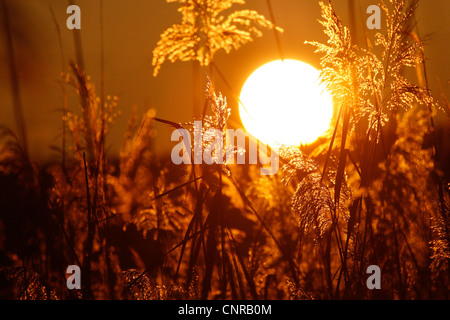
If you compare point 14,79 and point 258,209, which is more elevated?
point 14,79

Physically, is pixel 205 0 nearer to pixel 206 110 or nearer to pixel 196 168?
pixel 206 110

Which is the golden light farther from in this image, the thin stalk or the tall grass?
the thin stalk

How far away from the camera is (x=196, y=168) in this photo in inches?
60.6

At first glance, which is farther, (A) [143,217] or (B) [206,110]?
(A) [143,217]

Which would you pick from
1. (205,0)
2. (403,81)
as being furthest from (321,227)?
(205,0)

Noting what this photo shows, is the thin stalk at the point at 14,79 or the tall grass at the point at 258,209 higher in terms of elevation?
the thin stalk at the point at 14,79

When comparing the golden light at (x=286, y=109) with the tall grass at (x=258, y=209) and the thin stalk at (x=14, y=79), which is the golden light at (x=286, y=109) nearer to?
the tall grass at (x=258, y=209)

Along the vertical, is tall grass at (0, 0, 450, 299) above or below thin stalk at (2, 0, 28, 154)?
below

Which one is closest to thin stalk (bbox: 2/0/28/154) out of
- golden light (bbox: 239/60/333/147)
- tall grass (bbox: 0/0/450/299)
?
tall grass (bbox: 0/0/450/299)

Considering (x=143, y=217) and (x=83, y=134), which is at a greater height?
(x=83, y=134)

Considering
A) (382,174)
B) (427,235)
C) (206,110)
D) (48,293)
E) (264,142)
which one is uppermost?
(206,110)

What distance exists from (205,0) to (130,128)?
0.70 m

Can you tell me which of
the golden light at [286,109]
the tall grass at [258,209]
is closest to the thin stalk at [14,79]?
the tall grass at [258,209]

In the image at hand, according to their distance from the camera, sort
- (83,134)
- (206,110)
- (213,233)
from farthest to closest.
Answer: (83,134) → (206,110) → (213,233)
